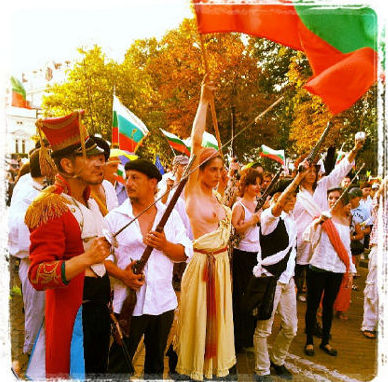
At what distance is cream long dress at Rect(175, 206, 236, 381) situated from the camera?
3.40m

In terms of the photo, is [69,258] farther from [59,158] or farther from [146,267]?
[146,267]

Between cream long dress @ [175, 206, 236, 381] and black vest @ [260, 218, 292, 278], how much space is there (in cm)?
54

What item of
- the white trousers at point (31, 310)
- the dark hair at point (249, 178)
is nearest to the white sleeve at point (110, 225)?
the white trousers at point (31, 310)

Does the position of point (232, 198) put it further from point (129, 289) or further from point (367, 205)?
point (367, 205)

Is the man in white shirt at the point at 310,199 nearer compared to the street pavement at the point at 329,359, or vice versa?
the street pavement at the point at 329,359

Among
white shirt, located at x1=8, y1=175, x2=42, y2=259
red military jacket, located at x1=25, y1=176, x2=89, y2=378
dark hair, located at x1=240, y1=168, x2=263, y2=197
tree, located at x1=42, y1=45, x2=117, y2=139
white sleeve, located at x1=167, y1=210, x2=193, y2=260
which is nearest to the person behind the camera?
red military jacket, located at x1=25, y1=176, x2=89, y2=378

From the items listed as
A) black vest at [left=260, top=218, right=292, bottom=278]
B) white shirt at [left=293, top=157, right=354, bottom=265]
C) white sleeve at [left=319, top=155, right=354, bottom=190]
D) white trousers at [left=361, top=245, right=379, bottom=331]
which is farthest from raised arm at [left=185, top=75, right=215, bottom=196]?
white trousers at [left=361, top=245, right=379, bottom=331]

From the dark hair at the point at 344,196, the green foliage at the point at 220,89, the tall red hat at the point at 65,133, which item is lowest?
the dark hair at the point at 344,196

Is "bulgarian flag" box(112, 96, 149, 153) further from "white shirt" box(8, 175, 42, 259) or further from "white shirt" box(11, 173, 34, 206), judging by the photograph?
"white shirt" box(8, 175, 42, 259)

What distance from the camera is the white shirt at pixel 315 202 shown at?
554 cm

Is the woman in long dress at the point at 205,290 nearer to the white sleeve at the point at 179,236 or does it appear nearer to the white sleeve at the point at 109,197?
the white sleeve at the point at 179,236

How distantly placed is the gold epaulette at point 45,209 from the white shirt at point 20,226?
156 centimetres

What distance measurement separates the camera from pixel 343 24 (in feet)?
8.87

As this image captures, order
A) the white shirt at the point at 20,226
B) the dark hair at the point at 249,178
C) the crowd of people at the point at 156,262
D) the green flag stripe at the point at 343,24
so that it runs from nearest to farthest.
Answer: the crowd of people at the point at 156,262, the green flag stripe at the point at 343,24, the white shirt at the point at 20,226, the dark hair at the point at 249,178
